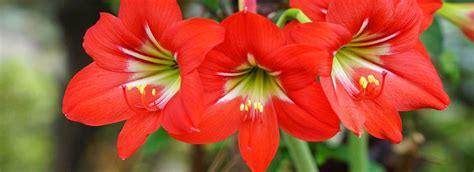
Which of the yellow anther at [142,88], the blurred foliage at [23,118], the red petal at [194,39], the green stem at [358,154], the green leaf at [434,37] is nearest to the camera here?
the red petal at [194,39]

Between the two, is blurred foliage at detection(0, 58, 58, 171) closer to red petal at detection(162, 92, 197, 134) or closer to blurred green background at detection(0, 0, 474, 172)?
blurred green background at detection(0, 0, 474, 172)

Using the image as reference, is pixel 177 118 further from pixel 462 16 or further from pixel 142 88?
pixel 462 16

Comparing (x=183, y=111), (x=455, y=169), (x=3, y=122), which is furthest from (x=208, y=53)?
(x=3, y=122)

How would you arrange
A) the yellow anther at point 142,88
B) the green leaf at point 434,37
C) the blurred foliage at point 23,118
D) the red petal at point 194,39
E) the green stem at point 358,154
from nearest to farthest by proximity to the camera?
1. the red petal at point 194,39
2. the yellow anther at point 142,88
3. the green stem at point 358,154
4. the green leaf at point 434,37
5. the blurred foliage at point 23,118

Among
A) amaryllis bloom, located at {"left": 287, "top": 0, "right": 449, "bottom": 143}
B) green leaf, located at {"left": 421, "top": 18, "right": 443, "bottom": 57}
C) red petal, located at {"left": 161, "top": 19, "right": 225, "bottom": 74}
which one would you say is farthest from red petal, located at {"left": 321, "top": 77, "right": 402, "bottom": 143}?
green leaf, located at {"left": 421, "top": 18, "right": 443, "bottom": 57}

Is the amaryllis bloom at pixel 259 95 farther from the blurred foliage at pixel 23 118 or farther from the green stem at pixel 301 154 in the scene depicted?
the blurred foliage at pixel 23 118

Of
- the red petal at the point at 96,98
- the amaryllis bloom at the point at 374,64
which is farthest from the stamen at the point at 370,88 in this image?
the red petal at the point at 96,98
